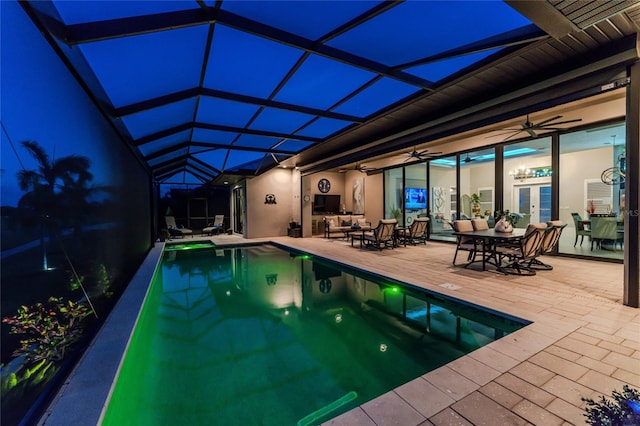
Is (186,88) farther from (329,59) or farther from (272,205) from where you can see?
(272,205)

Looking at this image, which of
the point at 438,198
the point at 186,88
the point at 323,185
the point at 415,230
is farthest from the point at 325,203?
the point at 186,88

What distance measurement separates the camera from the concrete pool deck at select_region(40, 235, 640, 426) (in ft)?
5.43

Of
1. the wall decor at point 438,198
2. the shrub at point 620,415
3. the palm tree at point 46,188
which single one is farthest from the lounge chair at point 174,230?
the shrub at point 620,415

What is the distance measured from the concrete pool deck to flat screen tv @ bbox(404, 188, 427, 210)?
6.64 meters

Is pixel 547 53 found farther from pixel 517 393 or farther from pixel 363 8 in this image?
pixel 517 393

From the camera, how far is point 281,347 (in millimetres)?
2920

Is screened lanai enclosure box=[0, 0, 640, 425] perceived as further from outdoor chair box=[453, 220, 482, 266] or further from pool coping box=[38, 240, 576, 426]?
outdoor chair box=[453, 220, 482, 266]

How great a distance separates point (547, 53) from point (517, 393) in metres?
4.11

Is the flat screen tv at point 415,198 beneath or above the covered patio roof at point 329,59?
beneath

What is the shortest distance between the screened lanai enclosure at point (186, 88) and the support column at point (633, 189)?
0.7 inches

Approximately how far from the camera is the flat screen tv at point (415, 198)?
34.4 ft

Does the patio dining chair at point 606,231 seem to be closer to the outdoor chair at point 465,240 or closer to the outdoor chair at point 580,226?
the outdoor chair at point 580,226

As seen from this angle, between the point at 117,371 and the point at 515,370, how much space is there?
3.25 metres

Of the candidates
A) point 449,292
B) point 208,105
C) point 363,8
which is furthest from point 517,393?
point 208,105
